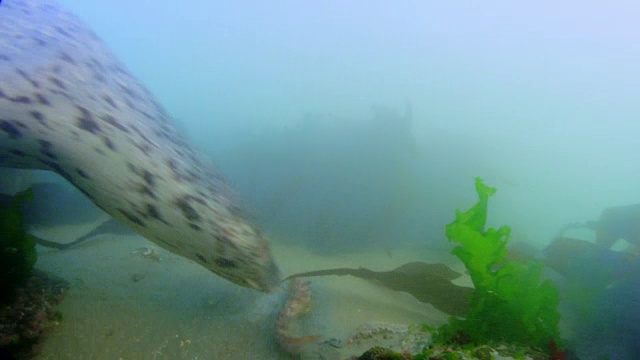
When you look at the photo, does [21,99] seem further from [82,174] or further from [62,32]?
[62,32]

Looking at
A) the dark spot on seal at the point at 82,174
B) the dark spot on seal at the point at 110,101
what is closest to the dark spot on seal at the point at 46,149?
the dark spot on seal at the point at 82,174

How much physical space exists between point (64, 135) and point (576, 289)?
434 cm

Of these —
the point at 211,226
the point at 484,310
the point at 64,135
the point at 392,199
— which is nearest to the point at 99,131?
the point at 64,135

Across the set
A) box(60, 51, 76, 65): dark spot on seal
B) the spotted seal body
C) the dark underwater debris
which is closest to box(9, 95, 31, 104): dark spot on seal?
the spotted seal body

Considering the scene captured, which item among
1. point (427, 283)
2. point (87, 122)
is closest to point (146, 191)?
point (87, 122)

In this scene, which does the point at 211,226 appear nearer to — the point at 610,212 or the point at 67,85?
the point at 67,85

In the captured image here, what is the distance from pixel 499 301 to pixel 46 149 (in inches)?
104

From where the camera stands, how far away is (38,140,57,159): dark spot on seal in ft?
4.42

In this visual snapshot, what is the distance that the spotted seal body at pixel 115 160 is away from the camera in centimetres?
135

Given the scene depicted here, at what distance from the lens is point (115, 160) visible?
1405mm

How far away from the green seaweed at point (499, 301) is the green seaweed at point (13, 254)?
2.51 m

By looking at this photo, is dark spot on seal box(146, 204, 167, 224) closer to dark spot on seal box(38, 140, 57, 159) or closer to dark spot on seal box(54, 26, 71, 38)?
dark spot on seal box(38, 140, 57, 159)

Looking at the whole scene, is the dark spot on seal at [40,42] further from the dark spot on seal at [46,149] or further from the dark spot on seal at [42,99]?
Result: the dark spot on seal at [46,149]

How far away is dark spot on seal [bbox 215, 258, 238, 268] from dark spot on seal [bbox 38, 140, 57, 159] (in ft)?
2.67
